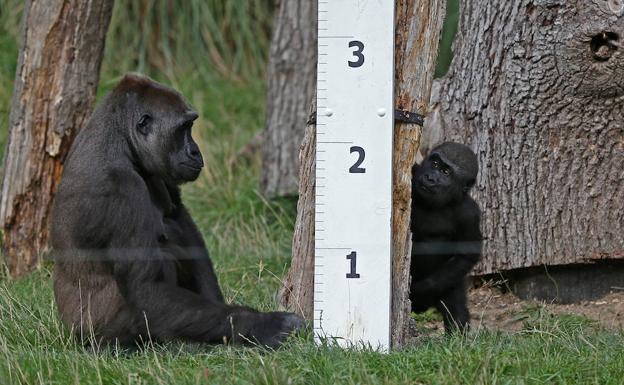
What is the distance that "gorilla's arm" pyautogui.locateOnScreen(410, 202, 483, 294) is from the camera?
188 inches

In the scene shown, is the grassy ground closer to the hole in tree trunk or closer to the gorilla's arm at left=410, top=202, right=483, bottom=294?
the gorilla's arm at left=410, top=202, right=483, bottom=294

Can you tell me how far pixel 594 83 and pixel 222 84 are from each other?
18.1 feet

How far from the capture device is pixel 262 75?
10172 millimetres

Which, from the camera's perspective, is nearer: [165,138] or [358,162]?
[358,162]

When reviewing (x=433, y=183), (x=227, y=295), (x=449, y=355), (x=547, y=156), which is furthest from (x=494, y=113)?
(x=449, y=355)

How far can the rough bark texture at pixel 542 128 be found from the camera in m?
4.91

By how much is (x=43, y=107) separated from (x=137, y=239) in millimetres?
2058

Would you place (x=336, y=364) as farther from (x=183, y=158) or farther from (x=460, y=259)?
(x=460, y=259)

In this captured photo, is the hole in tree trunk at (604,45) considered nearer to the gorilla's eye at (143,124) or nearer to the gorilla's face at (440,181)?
the gorilla's face at (440,181)

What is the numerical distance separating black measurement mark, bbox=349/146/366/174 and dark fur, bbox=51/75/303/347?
624 millimetres

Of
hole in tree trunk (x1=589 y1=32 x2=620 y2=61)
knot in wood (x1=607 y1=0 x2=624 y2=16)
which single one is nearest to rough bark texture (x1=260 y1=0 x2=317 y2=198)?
hole in tree trunk (x1=589 y1=32 x2=620 y2=61)

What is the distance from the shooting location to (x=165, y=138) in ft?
14.5

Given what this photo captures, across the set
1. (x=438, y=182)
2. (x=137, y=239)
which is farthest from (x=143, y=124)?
(x=438, y=182)

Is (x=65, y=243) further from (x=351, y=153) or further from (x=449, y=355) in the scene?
(x=449, y=355)
